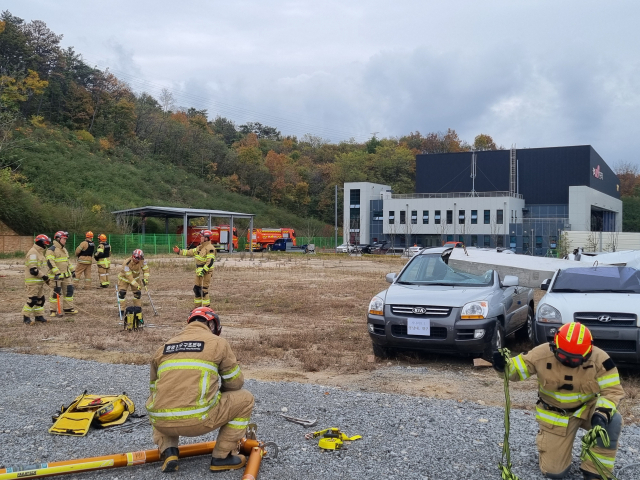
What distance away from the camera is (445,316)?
27.1 feet

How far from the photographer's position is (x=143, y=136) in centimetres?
8538

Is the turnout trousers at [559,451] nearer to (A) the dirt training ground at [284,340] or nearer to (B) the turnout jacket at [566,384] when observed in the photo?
(B) the turnout jacket at [566,384]

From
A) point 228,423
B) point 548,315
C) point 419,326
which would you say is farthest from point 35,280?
point 548,315

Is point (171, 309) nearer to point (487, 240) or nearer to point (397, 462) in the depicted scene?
point (397, 462)

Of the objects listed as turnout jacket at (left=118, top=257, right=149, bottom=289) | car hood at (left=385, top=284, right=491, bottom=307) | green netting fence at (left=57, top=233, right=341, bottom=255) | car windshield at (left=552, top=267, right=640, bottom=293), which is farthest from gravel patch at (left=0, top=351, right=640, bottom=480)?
green netting fence at (left=57, top=233, right=341, bottom=255)

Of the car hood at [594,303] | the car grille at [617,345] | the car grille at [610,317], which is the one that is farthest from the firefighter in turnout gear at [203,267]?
the car grille at [617,345]

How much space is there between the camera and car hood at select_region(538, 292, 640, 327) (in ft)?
24.9

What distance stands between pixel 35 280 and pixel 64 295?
2.07 metres

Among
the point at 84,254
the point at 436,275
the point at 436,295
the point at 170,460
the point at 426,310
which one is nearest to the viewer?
the point at 170,460

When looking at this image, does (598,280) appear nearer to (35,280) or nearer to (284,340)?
(284,340)

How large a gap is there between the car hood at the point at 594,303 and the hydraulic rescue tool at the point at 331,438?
13.0ft

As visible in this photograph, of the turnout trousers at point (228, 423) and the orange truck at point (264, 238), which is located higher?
the orange truck at point (264, 238)

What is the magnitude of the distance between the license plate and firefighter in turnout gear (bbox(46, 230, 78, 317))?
28.6 ft

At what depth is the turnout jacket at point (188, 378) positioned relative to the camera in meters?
4.34
